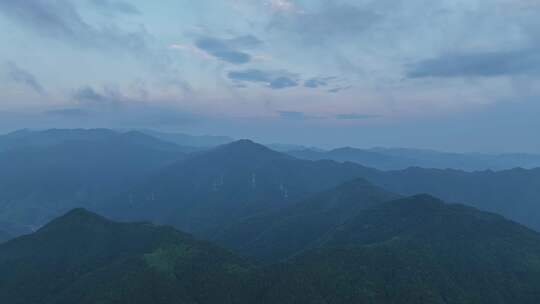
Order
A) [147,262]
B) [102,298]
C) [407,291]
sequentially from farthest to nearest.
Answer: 1. [147,262]
2. [407,291]
3. [102,298]

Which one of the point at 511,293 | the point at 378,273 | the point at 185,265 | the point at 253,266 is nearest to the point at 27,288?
the point at 185,265

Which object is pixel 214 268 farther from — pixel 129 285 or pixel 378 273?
pixel 378 273

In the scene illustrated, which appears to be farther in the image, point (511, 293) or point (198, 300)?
point (511, 293)

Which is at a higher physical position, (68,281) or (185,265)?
(185,265)

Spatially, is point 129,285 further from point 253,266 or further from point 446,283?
point 446,283

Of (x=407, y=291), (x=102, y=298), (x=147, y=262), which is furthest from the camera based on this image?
(x=147, y=262)

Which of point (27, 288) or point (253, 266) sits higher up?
point (253, 266)

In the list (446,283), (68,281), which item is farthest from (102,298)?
(446,283)
